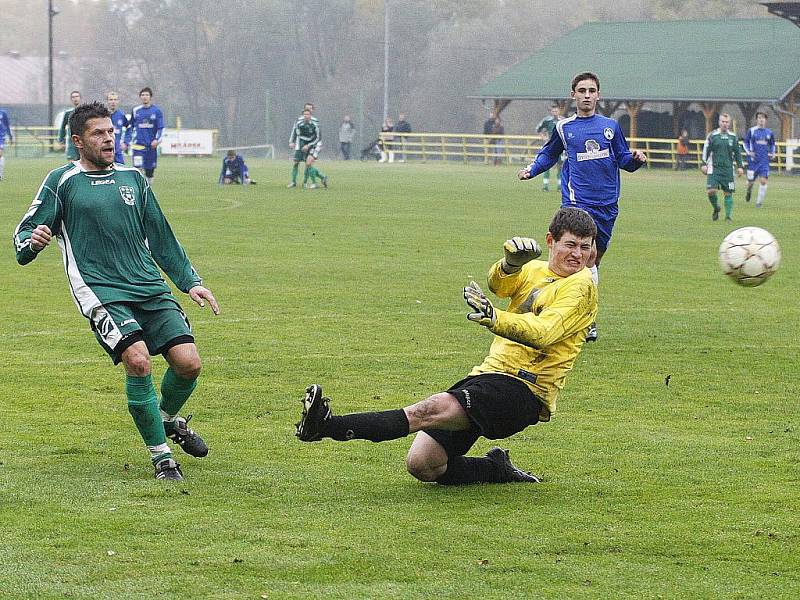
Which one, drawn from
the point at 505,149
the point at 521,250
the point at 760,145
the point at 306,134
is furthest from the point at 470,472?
the point at 505,149

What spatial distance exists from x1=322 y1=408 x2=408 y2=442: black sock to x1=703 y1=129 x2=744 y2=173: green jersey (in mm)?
19313

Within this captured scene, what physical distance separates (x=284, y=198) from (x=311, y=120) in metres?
4.15

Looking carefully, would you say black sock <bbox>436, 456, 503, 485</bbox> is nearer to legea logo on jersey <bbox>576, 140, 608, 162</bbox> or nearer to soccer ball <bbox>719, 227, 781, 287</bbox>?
soccer ball <bbox>719, 227, 781, 287</bbox>

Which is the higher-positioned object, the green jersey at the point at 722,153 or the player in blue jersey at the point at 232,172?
the green jersey at the point at 722,153

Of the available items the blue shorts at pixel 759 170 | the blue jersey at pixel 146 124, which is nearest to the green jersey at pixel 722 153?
the blue shorts at pixel 759 170

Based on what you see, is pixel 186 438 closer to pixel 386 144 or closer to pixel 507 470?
pixel 507 470

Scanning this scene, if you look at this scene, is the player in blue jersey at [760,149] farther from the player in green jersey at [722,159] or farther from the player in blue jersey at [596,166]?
the player in blue jersey at [596,166]

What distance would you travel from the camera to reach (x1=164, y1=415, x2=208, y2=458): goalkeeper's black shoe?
6.86 metres

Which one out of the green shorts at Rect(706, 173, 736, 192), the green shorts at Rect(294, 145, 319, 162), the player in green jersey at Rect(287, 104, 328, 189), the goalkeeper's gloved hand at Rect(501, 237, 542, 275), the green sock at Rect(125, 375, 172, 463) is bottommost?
the green sock at Rect(125, 375, 172, 463)

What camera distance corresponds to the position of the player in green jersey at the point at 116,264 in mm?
6461

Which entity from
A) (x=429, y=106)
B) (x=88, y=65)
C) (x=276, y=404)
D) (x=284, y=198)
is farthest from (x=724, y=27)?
(x=276, y=404)

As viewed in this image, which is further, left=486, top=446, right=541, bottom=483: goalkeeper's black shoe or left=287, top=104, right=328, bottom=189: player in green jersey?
left=287, top=104, right=328, bottom=189: player in green jersey

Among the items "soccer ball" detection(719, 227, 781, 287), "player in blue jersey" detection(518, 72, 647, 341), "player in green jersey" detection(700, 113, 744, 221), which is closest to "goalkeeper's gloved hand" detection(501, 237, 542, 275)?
"soccer ball" detection(719, 227, 781, 287)

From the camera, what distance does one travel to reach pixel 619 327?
1174cm
